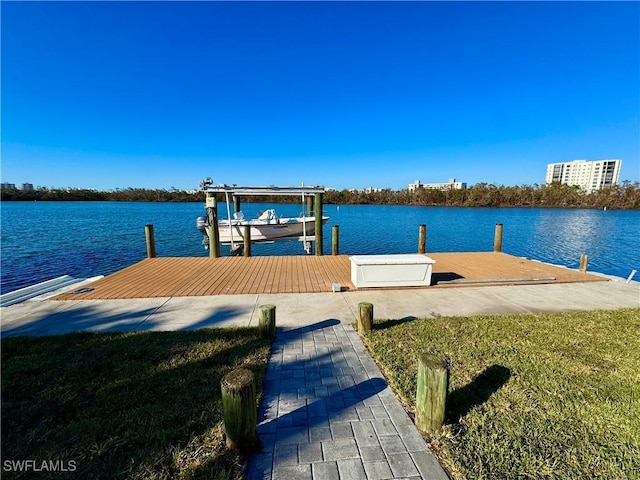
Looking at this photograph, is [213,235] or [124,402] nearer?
[124,402]

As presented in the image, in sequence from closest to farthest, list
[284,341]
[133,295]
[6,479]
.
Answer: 1. [6,479]
2. [284,341]
3. [133,295]

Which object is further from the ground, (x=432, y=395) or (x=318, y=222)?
(x=318, y=222)

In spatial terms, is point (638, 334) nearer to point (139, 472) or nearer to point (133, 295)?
point (139, 472)

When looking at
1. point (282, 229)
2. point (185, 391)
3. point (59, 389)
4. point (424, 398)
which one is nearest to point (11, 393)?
point (59, 389)

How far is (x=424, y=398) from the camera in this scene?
2.18 meters

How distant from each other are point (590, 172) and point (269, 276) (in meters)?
138

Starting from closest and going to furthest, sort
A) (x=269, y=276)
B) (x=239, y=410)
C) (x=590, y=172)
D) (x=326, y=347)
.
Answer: (x=239, y=410) < (x=326, y=347) < (x=269, y=276) < (x=590, y=172)

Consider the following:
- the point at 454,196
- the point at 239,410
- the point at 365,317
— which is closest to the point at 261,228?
the point at 365,317

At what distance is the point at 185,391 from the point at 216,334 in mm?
1259

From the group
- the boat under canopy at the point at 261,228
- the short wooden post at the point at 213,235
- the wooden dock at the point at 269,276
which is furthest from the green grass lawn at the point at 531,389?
the boat under canopy at the point at 261,228

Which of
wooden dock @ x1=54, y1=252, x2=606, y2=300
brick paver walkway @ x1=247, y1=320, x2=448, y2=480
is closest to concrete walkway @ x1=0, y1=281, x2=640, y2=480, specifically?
brick paver walkway @ x1=247, y1=320, x2=448, y2=480

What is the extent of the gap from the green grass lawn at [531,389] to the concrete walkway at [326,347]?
29cm

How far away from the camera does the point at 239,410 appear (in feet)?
6.24

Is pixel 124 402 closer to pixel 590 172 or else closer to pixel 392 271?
pixel 392 271
